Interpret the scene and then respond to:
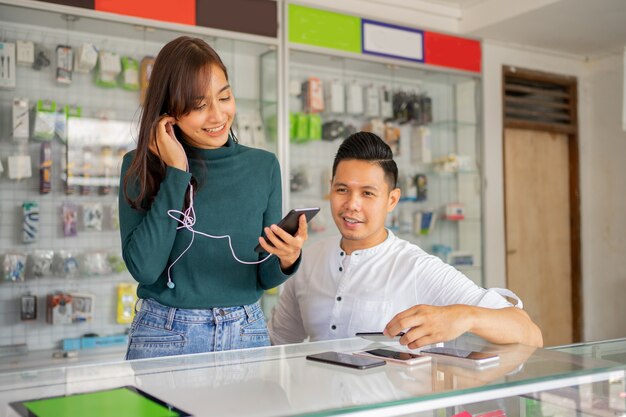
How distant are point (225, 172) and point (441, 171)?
11.8 ft

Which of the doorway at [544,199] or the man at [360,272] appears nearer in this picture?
the man at [360,272]

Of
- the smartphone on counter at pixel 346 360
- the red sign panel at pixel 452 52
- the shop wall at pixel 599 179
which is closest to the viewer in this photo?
the smartphone on counter at pixel 346 360

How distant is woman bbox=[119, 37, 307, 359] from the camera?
5.10 ft

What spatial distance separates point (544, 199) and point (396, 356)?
5.13 meters

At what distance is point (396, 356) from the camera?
1.30 meters

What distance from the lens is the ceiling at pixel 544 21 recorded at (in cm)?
478

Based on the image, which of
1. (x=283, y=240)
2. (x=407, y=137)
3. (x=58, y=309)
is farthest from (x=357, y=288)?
(x=407, y=137)

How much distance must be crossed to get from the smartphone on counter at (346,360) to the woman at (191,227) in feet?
0.98

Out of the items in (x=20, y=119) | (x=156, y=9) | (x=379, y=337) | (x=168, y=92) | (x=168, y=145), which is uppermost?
(x=156, y=9)

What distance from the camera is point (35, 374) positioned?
3.90ft

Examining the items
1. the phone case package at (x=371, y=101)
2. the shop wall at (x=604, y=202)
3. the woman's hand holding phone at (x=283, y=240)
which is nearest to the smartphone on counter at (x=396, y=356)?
the woman's hand holding phone at (x=283, y=240)

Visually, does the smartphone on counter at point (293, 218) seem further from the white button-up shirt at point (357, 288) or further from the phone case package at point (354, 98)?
the phone case package at point (354, 98)

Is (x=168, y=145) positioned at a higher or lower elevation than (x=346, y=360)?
higher

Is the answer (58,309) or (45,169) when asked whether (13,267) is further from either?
(45,169)
